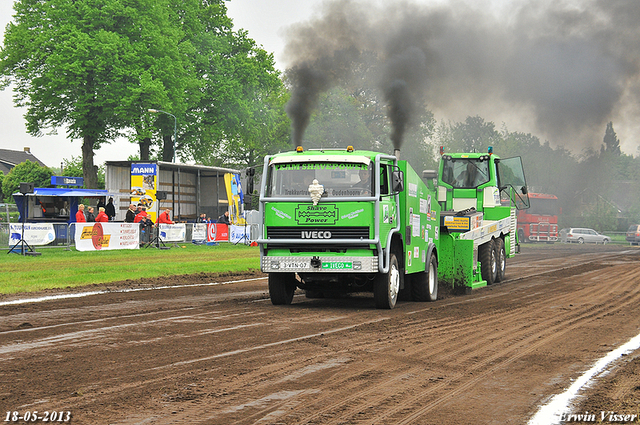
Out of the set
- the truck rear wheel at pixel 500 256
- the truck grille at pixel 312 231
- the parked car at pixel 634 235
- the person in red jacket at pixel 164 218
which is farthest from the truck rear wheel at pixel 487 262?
the parked car at pixel 634 235

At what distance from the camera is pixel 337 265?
11.9 meters

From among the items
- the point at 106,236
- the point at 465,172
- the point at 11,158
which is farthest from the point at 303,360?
the point at 11,158

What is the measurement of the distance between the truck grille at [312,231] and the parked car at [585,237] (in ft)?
181

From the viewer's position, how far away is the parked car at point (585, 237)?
62125 millimetres

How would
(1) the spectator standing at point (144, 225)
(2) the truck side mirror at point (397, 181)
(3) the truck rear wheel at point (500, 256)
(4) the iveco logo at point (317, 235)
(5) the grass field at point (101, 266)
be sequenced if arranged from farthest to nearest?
(1) the spectator standing at point (144, 225) → (3) the truck rear wheel at point (500, 256) → (5) the grass field at point (101, 266) → (2) the truck side mirror at point (397, 181) → (4) the iveco logo at point (317, 235)

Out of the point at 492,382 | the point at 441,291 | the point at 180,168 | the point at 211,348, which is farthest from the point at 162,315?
the point at 180,168

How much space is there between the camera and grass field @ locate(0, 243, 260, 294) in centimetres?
1669

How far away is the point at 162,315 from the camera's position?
444 inches

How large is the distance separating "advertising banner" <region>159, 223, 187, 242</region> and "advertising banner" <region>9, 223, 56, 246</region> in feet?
18.2

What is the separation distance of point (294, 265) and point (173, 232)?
67.3ft

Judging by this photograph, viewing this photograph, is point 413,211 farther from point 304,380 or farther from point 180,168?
point 180,168

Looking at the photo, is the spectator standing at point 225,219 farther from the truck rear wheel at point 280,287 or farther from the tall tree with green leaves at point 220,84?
the truck rear wheel at point 280,287

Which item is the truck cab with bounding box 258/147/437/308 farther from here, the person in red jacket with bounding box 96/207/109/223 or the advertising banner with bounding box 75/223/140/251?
the person in red jacket with bounding box 96/207/109/223

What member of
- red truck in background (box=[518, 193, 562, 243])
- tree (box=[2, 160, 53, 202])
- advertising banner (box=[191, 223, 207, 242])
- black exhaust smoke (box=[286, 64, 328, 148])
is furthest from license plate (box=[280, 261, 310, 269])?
tree (box=[2, 160, 53, 202])
